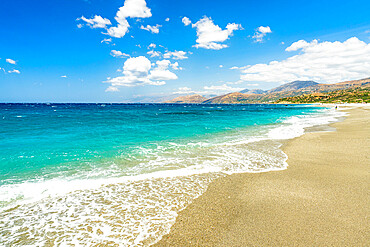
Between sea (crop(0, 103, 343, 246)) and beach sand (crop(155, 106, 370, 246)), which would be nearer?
beach sand (crop(155, 106, 370, 246))

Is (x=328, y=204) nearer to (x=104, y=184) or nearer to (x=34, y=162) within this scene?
(x=104, y=184)

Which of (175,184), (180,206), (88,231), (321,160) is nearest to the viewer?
(88,231)

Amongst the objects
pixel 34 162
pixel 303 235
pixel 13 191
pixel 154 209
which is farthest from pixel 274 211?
pixel 34 162

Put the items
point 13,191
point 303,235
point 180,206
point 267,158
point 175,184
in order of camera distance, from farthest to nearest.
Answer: point 267,158 → point 175,184 → point 13,191 → point 180,206 → point 303,235

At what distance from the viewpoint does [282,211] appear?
5984mm

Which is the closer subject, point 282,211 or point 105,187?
point 282,211

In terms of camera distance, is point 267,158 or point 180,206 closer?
point 180,206

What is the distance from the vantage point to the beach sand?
4777 mm

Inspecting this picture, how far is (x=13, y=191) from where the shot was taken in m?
7.70

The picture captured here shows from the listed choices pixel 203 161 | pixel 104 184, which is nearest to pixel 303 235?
pixel 203 161

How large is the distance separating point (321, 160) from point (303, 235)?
28.2 ft

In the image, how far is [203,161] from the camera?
11641mm

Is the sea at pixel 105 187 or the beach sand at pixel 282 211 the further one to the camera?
the sea at pixel 105 187

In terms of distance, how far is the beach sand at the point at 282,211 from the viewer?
4777mm
